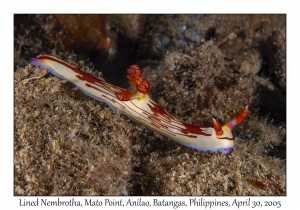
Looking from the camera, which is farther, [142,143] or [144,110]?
[142,143]

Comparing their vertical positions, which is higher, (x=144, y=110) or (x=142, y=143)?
(x=144, y=110)

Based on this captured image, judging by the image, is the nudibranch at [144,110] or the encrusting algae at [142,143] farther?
the nudibranch at [144,110]

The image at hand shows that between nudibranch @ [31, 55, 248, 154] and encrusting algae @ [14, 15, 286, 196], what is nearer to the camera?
encrusting algae @ [14, 15, 286, 196]

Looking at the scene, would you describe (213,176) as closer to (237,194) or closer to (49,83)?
(237,194)
